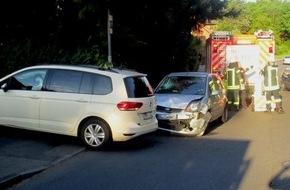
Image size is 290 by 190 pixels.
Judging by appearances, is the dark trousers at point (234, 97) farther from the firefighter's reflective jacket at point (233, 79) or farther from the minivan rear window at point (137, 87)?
the minivan rear window at point (137, 87)

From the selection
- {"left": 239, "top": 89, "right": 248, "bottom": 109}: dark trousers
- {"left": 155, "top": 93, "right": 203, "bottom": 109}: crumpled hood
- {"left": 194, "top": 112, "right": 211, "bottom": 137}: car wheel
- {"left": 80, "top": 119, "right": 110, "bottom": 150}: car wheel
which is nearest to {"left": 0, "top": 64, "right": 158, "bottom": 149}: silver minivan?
{"left": 80, "top": 119, "right": 110, "bottom": 150}: car wheel

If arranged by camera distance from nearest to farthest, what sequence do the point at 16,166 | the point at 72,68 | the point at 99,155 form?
the point at 16,166 → the point at 99,155 → the point at 72,68

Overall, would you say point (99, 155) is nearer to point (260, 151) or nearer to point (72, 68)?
point (72, 68)

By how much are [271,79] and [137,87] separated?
830 cm

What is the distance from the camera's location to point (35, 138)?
35.8ft

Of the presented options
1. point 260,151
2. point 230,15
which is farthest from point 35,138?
point 230,15

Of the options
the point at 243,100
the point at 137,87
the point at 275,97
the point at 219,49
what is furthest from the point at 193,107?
the point at 219,49

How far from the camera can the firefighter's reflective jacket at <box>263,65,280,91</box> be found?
1736cm

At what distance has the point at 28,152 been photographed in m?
9.54

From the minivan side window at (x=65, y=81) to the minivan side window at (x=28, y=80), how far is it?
0.24 m

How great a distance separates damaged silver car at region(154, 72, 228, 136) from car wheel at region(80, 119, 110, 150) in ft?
7.98

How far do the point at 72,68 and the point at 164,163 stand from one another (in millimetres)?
2922

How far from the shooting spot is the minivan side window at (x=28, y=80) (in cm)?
1049

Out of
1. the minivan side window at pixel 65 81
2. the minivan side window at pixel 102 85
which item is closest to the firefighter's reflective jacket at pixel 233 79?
the minivan side window at pixel 102 85
